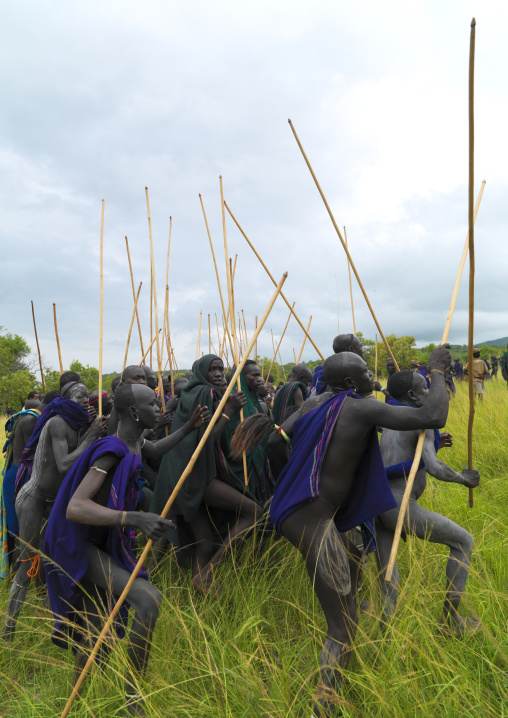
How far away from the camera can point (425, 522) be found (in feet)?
9.20

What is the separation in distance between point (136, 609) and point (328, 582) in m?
0.93

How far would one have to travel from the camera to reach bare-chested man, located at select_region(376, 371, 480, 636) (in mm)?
2695

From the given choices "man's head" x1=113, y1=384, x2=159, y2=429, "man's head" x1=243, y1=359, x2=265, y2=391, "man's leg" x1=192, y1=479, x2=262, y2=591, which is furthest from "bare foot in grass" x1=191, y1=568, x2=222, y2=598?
"man's head" x1=243, y1=359, x2=265, y2=391

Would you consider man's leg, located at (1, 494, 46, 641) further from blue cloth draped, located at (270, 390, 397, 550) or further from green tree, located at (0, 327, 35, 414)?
green tree, located at (0, 327, 35, 414)

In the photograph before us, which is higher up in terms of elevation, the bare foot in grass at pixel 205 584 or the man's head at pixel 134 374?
the man's head at pixel 134 374

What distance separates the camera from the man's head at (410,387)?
3100 millimetres

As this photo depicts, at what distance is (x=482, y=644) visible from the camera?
248 cm

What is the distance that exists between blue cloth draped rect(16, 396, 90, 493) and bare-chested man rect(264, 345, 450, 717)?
1724mm

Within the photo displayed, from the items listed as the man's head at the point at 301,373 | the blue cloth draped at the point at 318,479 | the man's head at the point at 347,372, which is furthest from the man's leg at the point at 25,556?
the man's head at the point at 301,373

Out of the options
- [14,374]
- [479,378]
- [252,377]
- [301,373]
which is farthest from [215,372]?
[14,374]

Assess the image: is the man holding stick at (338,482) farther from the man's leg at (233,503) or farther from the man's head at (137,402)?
the man's leg at (233,503)

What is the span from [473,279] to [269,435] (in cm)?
196

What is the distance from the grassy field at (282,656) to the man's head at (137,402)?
1.10 m

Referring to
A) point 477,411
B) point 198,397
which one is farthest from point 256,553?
point 477,411
